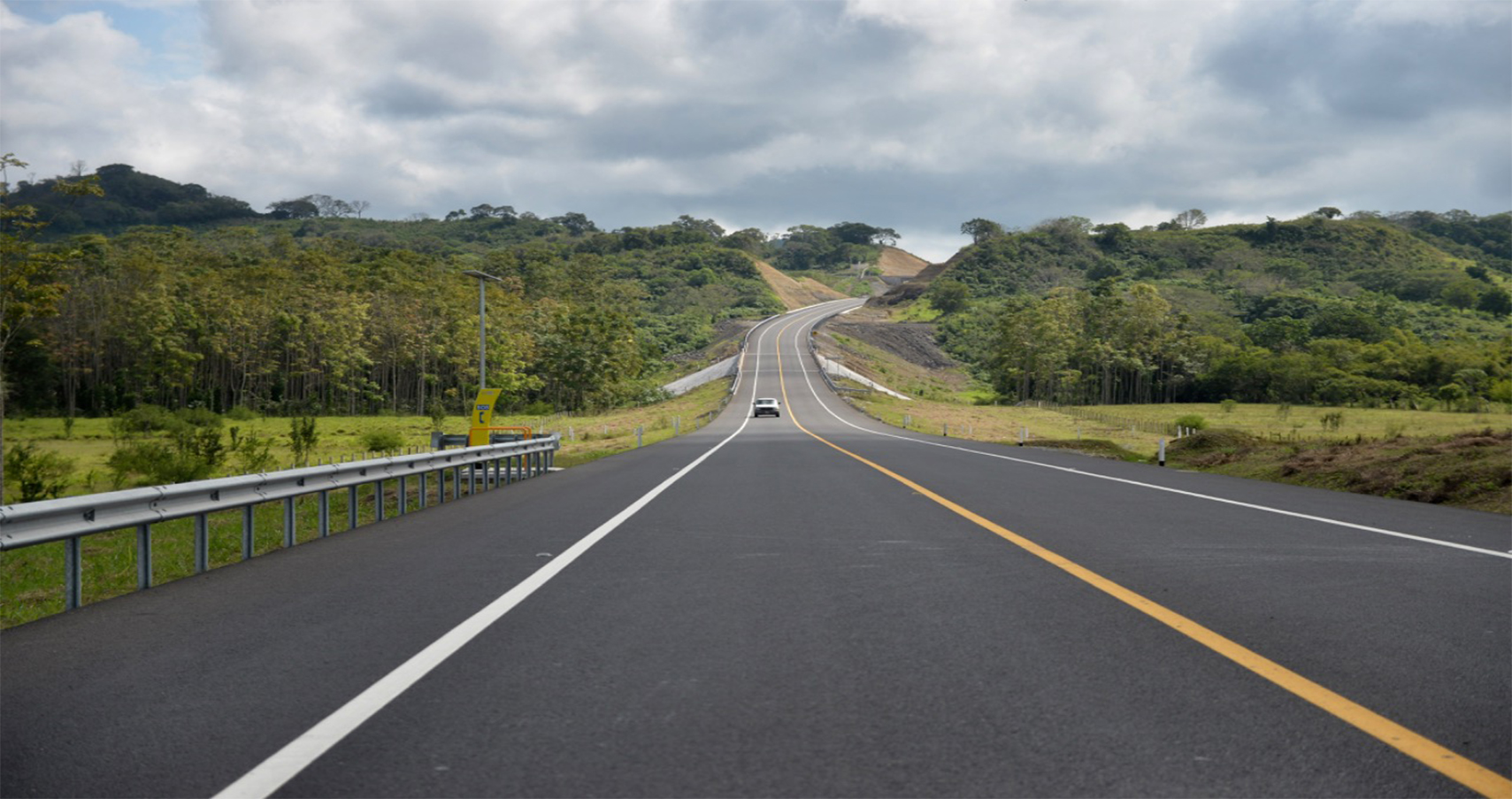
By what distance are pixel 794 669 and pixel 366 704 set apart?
2022 mm

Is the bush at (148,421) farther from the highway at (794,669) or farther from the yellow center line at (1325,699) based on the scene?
the yellow center line at (1325,699)

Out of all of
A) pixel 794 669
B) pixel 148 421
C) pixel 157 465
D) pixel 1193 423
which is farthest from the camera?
pixel 1193 423

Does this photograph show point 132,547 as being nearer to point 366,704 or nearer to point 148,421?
point 366,704

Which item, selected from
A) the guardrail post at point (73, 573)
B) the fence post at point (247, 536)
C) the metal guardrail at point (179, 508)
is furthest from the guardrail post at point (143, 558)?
the fence post at point (247, 536)

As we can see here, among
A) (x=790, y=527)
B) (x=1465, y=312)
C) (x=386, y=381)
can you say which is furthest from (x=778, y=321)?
(x=790, y=527)

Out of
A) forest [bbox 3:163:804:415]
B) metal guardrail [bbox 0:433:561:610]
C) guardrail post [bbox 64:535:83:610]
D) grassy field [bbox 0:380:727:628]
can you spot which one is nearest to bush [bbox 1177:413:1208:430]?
grassy field [bbox 0:380:727:628]

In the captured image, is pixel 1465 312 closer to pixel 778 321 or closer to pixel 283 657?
pixel 778 321

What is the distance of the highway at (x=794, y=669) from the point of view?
12.4 ft

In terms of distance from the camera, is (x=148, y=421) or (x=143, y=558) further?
(x=148, y=421)

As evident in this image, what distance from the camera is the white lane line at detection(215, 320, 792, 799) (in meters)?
3.71

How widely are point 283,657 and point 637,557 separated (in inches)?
156

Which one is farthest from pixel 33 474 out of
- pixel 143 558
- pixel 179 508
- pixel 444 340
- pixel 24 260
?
pixel 444 340

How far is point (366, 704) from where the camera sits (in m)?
4.68

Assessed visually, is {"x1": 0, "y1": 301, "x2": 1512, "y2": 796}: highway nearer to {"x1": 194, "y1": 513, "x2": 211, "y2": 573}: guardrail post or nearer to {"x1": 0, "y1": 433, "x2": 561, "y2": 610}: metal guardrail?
{"x1": 194, "y1": 513, "x2": 211, "y2": 573}: guardrail post
